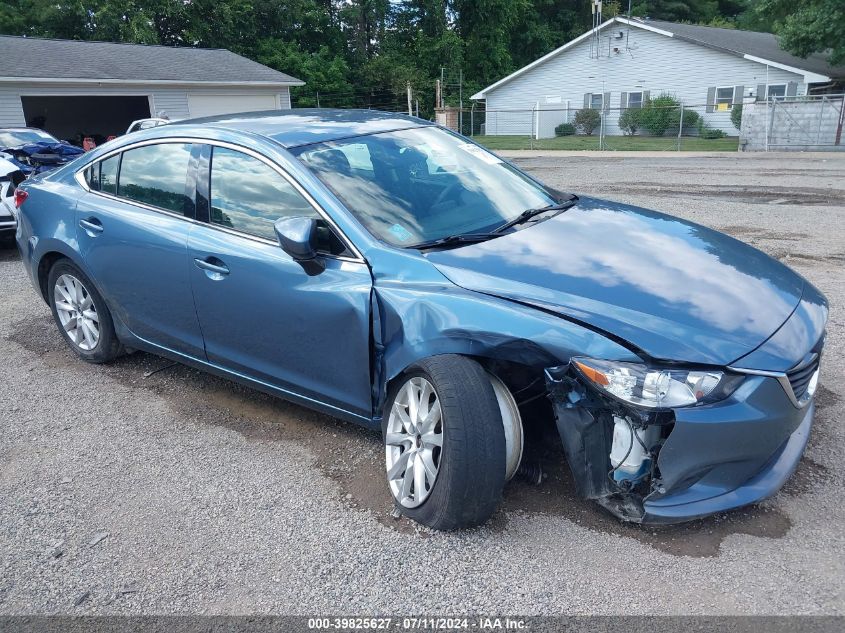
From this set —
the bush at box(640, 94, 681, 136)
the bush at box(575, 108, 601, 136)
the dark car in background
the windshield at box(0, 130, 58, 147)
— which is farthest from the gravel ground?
the bush at box(575, 108, 601, 136)

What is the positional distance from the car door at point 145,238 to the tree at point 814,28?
96.8 ft

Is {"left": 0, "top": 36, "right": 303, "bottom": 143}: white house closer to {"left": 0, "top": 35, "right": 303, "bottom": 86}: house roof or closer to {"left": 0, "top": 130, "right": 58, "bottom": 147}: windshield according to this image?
{"left": 0, "top": 35, "right": 303, "bottom": 86}: house roof

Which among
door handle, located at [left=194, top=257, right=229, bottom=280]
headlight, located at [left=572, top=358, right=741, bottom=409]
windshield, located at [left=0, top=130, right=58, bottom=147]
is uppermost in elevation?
windshield, located at [left=0, top=130, right=58, bottom=147]

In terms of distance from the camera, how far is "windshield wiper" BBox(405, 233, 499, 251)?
3.26m

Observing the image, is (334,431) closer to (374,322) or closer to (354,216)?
(374,322)

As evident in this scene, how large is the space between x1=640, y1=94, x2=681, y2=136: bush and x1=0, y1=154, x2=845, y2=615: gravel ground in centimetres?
3144

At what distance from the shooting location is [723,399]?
253cm

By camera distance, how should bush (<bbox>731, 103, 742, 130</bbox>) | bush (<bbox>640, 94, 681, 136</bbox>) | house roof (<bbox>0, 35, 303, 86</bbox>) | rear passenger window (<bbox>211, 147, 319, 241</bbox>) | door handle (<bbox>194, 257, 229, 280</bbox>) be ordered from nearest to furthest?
1. rear passenger window (<bbox>211, 147, 319, 241</bbox>)
2. door handle (<bbox>194, 257, 229, 280</bbox>)
3. house roof (<bbox>0, 35, 303, 86</bbox>)
4. bush (<bbox>731, 103, 742, 130</bbox>)
5. bush (<bbox>640, 94, 681, 136</bbox>)

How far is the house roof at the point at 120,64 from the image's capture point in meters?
21.9

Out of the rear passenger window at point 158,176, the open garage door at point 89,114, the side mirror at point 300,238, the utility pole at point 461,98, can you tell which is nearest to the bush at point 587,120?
the utility pole at point 461,98

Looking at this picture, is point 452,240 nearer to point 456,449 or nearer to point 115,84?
point 456,449

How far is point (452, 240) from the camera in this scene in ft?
10.9

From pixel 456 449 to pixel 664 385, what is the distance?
2.63 feet

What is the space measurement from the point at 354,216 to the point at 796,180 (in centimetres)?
1324
